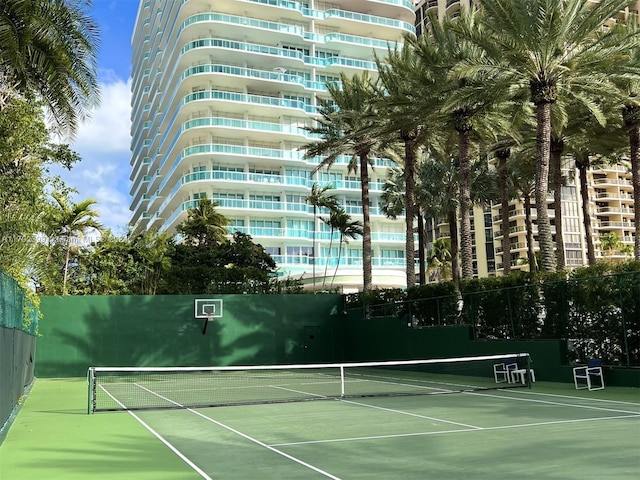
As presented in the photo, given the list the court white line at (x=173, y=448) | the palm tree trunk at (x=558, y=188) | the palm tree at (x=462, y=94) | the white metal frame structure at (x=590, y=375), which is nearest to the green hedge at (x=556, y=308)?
the white metal frame structure at (x=590, y=375)

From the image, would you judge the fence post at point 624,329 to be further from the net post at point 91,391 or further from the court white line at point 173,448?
the net post at point 91,391

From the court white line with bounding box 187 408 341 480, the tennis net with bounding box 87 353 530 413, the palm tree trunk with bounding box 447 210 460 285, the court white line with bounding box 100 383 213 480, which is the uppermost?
the palm tree trunk with bounding box 447 210 460 285

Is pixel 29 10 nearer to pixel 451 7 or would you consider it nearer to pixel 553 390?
pixel 553 390

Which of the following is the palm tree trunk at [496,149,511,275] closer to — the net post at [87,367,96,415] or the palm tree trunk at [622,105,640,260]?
the palm tree trunk at [622,105,640,260]

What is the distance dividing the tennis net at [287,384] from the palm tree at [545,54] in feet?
15.8

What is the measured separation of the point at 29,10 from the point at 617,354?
17.3 m

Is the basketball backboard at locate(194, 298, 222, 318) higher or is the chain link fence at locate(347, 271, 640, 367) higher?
the basketball backboard at locate(194, 298, 222, 318)

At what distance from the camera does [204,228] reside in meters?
52.8

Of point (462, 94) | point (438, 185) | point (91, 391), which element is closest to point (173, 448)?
point (91, 391)

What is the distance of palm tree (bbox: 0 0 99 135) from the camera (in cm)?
1535

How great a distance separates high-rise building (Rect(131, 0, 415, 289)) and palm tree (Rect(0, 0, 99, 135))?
40.6 m

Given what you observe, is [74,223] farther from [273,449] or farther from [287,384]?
[273,449]

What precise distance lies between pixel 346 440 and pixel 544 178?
15.7 m

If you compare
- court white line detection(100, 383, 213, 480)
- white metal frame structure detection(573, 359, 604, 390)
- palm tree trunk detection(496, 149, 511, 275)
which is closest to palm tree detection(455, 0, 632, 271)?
white metal frame structure detection(573, 359, 604, 390)
